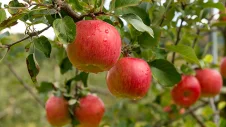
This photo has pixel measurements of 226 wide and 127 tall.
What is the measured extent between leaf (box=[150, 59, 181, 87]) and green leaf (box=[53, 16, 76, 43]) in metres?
0.31

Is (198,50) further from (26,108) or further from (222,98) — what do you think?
(26,108)

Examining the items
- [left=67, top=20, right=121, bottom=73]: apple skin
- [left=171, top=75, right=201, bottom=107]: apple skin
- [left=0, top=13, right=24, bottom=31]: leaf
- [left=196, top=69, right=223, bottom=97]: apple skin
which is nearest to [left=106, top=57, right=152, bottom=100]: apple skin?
[left=67, top=20, right=121, bottom=73]: apple skin

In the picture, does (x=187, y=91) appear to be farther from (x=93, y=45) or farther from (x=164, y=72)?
(x=93, y=45)

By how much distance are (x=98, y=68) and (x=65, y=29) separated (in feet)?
0.39

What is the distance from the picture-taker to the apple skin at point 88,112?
1.12 metres

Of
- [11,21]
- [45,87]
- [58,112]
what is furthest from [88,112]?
[11,21]

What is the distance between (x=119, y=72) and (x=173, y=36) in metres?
0.47

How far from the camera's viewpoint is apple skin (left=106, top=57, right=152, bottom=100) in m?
0.86

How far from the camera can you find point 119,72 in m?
0.86

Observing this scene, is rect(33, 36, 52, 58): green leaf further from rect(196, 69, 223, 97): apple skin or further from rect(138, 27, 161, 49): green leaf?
rect(196, 69, 223, 97): apple skin

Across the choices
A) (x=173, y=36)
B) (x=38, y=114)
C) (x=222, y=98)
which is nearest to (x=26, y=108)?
(x=38, y=114)

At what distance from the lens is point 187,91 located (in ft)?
4.05

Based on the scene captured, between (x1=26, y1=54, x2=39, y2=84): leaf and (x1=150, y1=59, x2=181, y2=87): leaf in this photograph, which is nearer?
(x1=26, y1=54, x2=39, y2=84): leaf

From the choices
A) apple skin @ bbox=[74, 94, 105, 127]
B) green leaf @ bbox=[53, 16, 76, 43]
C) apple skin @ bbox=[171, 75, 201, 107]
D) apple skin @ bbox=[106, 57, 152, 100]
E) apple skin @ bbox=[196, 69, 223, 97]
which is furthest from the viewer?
apple skin @ bbox=[196, 69, 223, 97]
